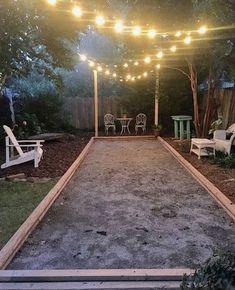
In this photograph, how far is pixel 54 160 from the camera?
8078 millimetres

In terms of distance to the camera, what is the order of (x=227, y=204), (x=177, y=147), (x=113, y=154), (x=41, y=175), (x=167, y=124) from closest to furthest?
(x=227, y=204), (x=41, y=175), (x=113, y=154), (x=177, y=147), (x=167, y=124)

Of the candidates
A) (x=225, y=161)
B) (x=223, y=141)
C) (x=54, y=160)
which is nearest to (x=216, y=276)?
(x=225, y=161)

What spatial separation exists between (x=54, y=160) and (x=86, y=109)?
6231mm

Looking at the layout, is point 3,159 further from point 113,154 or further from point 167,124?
point 167,124

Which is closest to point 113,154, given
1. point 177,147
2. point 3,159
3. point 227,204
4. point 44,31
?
point 177,147

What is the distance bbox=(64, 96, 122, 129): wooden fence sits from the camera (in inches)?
547

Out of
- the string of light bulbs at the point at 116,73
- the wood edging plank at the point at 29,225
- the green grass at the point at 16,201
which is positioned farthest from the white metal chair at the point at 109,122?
the green grass at the point at 16,201

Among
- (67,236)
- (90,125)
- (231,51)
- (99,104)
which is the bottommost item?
(67,236)

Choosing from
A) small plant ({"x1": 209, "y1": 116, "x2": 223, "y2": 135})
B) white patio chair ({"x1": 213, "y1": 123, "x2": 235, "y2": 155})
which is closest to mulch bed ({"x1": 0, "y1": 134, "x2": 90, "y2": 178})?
white patio chair ({"x1": 213, "y1": 123, "x2": 235, "y2": 155})

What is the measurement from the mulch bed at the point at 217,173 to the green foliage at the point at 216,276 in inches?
124

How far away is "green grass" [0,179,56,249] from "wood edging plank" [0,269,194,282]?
686mm

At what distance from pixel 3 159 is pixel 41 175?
2.18m

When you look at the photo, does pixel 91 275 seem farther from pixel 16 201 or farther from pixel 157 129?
pixel 157 129

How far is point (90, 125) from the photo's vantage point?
14.1 metres
